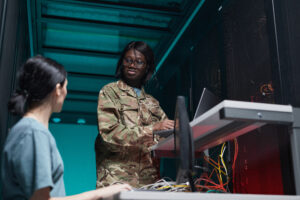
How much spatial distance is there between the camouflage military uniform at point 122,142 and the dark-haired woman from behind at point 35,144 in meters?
0.68

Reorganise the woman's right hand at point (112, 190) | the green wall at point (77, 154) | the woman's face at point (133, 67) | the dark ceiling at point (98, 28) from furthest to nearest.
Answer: the green wall at point (77, 154), the dark ceiling at point (98, 28), the woman's face at point (133, 67), the woman's right hand at point (112, 190)

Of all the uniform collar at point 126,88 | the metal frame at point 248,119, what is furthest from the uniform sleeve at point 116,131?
the metal frame at point 248,119

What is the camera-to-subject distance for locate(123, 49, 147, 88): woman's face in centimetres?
235

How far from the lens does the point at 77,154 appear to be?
613 cm

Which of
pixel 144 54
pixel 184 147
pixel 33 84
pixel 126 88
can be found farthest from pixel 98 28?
pixel 184 147

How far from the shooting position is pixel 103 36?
13.0 ft

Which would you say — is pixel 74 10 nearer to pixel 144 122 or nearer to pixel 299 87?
pixel 144 122

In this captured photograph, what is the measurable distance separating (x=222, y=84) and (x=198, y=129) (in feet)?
2.85

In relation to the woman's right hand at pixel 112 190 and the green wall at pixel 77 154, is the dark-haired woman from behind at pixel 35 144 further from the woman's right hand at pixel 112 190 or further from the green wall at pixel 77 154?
the green wall at pixel 77 154

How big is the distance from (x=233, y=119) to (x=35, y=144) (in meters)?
0.71

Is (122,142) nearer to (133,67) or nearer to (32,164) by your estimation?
(133,67)

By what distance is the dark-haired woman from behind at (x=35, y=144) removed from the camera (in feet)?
3.43

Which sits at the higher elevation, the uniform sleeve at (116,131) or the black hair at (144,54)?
the black hair at (144,54)

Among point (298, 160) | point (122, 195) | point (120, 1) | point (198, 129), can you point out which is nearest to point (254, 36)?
point (198, 129)
